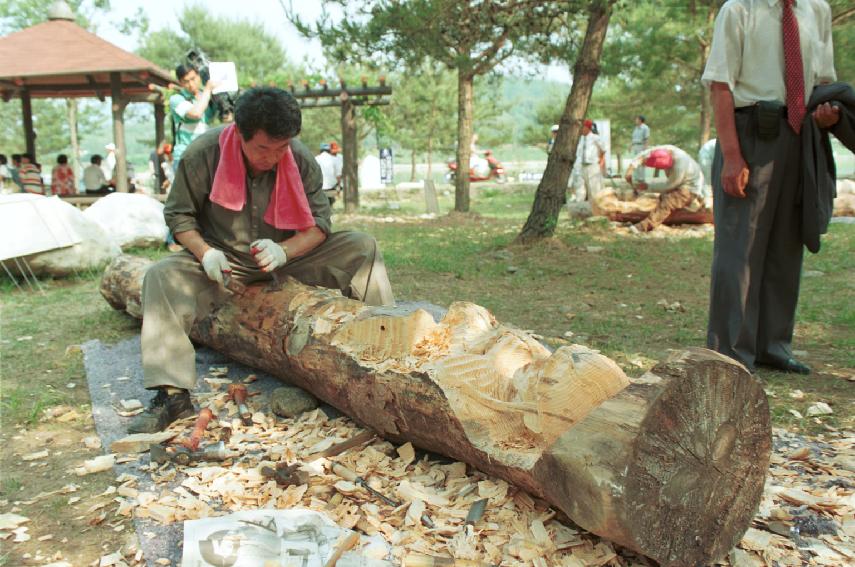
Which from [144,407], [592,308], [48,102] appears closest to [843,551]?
[144,407]

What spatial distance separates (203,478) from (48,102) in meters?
29.8

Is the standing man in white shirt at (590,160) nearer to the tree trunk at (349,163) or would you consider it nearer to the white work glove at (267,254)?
the tree trunk at (349,163)

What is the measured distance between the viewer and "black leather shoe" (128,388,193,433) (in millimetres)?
2596

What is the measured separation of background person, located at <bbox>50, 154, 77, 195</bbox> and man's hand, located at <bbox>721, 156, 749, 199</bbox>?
11232mm

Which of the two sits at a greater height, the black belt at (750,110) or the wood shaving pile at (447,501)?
the black belt at (750,110)

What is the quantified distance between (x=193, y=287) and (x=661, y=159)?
251 inches

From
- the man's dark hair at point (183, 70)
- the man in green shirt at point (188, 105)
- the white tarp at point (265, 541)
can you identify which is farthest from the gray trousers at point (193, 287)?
the man's dark hair at point (183, 70)

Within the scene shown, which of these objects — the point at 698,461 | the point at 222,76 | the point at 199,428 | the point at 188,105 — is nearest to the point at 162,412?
the point at 199,428

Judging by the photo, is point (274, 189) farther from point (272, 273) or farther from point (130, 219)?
point (130, 219)

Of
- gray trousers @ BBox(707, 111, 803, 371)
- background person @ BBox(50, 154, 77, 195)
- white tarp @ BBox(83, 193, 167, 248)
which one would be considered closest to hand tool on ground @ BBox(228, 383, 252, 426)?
gray trousers @ BBox(707, 111, 803, 371)

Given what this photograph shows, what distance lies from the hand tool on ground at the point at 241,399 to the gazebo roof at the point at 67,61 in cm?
801

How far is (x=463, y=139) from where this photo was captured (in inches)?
446

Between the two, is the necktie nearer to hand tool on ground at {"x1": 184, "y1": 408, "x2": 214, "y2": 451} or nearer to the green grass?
the green grass

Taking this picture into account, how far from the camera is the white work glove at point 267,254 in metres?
2.87
